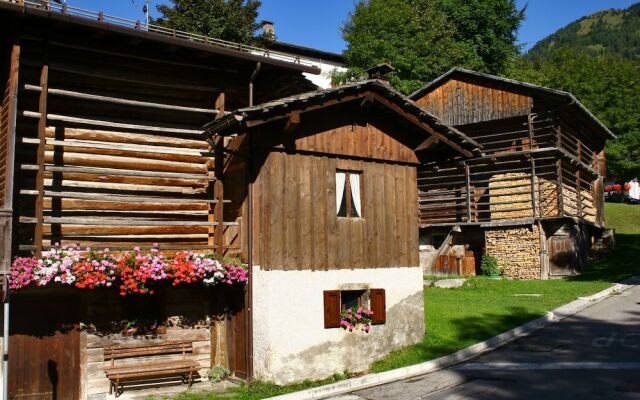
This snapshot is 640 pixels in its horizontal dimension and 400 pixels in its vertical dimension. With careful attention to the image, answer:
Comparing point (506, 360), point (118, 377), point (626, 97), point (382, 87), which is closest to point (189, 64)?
point (382, 87)

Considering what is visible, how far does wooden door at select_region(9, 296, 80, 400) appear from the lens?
12.5m

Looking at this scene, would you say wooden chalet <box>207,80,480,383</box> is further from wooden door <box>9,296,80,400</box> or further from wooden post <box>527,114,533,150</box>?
wooden post <box>527,114,533,150</box>

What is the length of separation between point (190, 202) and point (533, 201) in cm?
1819

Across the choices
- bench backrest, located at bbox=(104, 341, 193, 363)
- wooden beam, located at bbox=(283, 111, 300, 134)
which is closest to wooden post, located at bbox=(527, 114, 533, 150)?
wooden beam, located at bbox=(283, 111, 300, 134)

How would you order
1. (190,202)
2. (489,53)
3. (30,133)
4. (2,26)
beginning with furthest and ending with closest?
(489,53)
(190,202)
(30,133)
(2,26)

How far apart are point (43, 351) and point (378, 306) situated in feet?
23.6

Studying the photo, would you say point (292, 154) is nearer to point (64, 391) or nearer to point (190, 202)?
point (190, 202)

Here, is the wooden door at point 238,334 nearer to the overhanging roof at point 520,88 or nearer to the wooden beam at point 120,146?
the wooden beam at point 120,146

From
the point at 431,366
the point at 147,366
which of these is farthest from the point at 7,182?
the point at 431,366

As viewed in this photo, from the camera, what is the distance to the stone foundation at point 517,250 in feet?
91.3

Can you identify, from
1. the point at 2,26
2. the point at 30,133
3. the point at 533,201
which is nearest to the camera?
the point at 2,26

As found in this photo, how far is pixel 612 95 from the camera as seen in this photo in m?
46.0

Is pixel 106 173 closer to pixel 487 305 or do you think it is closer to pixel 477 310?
pixel 477 310

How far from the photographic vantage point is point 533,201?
27969 millimetres
